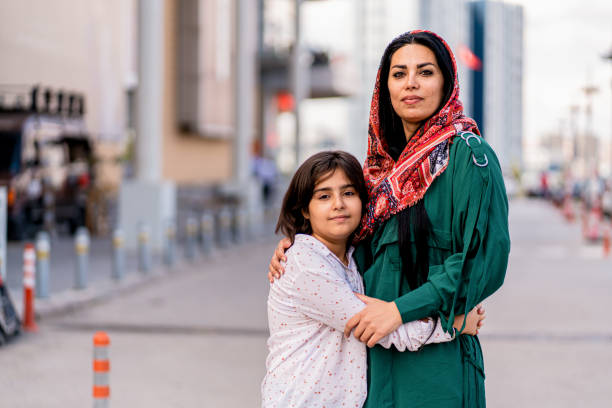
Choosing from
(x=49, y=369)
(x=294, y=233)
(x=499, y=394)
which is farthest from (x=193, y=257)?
(x=294, y=233)

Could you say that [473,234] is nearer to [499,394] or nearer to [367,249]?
[367,249]

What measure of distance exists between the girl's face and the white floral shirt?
0.06 meters

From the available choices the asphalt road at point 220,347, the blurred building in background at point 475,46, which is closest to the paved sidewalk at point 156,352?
the asphalt road at point 220,347

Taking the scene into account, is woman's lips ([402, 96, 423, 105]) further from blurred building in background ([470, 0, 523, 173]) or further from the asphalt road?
blurred building in background ([470, 0, 523, 173])

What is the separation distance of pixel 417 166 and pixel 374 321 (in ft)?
1.72

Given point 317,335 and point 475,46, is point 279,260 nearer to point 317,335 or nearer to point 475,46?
point 317,335

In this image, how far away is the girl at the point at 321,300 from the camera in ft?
8.80

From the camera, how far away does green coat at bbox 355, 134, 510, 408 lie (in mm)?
2520

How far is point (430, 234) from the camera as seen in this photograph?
263cm

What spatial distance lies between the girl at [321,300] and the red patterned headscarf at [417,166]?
0.07m

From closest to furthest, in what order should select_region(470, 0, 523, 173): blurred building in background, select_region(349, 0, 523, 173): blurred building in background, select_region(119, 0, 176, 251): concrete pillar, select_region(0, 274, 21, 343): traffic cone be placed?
select_region(0, 274, 21, 343): traffic cone → select_region(119, 0, 176, 251): concrete pillar → select_region(349, 0, 523, 173): blurred building in background → select_region(470, 0, 523, 173): blurred building in background

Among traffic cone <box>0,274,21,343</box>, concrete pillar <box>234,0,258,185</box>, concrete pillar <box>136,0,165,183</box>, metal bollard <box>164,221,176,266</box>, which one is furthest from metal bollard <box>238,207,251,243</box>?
traffic cone <box>0,274,21,343</box>

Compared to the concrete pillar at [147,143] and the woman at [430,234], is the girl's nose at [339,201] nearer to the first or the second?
the woman at [430,234]

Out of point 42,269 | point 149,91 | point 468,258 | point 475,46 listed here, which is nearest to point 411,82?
point 468,258
